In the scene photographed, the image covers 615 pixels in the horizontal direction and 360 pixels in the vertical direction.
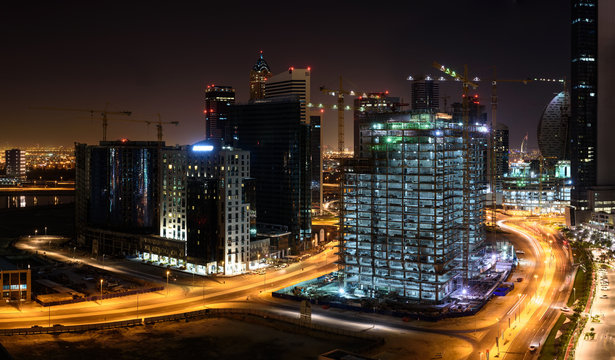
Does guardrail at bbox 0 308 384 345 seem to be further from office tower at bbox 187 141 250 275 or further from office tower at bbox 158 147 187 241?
office tower at bbox 158 147 187 241

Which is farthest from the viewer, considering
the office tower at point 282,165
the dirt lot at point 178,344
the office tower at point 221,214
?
the office tower at point 282,165

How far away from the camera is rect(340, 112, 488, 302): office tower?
290 feet

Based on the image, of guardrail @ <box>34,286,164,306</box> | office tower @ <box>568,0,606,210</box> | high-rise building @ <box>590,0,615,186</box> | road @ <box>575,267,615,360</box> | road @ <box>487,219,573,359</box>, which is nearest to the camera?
road @ <box>575,267,615,360</box>

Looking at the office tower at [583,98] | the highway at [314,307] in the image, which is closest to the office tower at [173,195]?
the highway at [314,307]

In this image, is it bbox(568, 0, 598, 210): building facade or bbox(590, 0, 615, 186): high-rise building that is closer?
bbox(590, 0, 615, 186): high-rise building

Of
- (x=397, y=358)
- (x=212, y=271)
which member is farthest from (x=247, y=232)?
(x=397, y=358)

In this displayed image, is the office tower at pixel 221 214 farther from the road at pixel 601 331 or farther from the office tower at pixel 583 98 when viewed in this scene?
the office tower at pixel 583 98

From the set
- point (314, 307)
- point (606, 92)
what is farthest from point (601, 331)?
point (606, 92)

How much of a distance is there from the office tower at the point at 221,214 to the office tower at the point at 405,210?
21.7 meters

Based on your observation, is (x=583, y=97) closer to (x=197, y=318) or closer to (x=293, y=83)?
(x=293, y=83)

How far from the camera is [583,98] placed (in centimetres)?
16575

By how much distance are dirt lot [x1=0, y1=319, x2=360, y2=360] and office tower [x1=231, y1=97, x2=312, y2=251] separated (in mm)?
55871

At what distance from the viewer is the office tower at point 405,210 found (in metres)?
88.4

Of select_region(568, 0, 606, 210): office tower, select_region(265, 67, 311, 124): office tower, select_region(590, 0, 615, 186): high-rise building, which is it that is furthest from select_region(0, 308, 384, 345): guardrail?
select_region(590, 0, 615, 186): high-rise building
